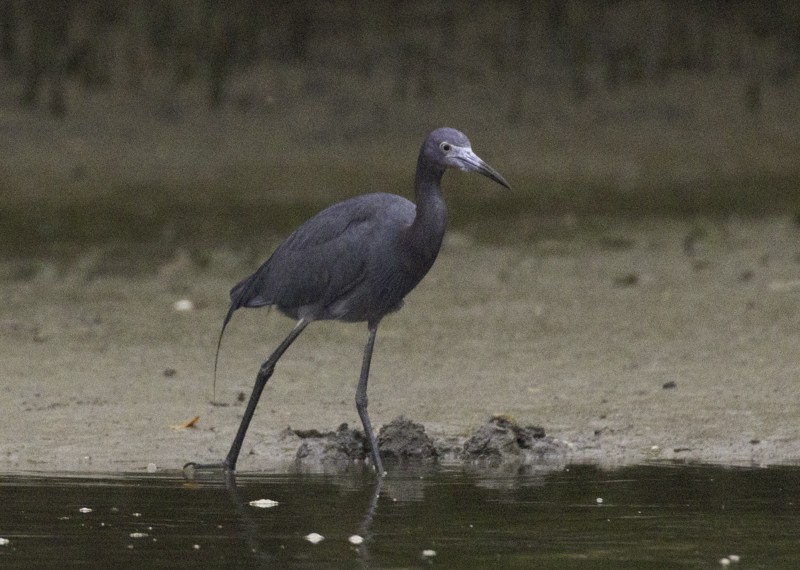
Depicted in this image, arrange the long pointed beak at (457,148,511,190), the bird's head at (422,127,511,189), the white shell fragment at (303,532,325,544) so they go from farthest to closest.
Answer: the bird's head at (422,127,511,189) < the long pointed beak at (457,148,511,190) < the white shell fragment at (303,532,325,544)

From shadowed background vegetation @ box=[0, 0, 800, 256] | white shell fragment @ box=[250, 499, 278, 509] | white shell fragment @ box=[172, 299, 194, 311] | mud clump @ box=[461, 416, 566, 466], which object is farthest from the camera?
shadowed background vegetation @ box=[0, 0, 800, 256]

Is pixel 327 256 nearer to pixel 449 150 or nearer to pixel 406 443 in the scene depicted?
pixel 449 150

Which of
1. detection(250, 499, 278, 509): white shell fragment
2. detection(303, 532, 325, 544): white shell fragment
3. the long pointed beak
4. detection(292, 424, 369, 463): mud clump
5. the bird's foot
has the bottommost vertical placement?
detection(303, 532, 325, 544): white shell fragment

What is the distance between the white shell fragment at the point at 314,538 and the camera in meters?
5.60

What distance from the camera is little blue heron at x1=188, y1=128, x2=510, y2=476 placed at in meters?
7.15

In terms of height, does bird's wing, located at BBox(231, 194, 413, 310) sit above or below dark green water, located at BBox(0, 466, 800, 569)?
above

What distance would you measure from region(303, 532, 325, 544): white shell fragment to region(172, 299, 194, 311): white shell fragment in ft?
16.2

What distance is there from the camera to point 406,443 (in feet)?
24.1

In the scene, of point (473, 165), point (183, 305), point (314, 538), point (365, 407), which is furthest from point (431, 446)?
point (183, 305)

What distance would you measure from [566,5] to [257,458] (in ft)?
33.7

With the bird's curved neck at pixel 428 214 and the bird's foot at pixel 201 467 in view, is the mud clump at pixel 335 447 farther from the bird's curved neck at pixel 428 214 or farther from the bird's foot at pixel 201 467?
the bird's curved neck at pixel 428 214

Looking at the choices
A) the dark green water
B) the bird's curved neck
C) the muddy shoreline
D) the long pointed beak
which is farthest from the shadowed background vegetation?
the dark green water

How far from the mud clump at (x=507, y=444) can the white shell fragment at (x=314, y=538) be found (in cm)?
163

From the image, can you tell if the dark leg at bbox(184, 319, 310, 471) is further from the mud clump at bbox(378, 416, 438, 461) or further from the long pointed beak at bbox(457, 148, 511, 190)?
the long pointed beak at bbox(457, 148, 511, 190)
